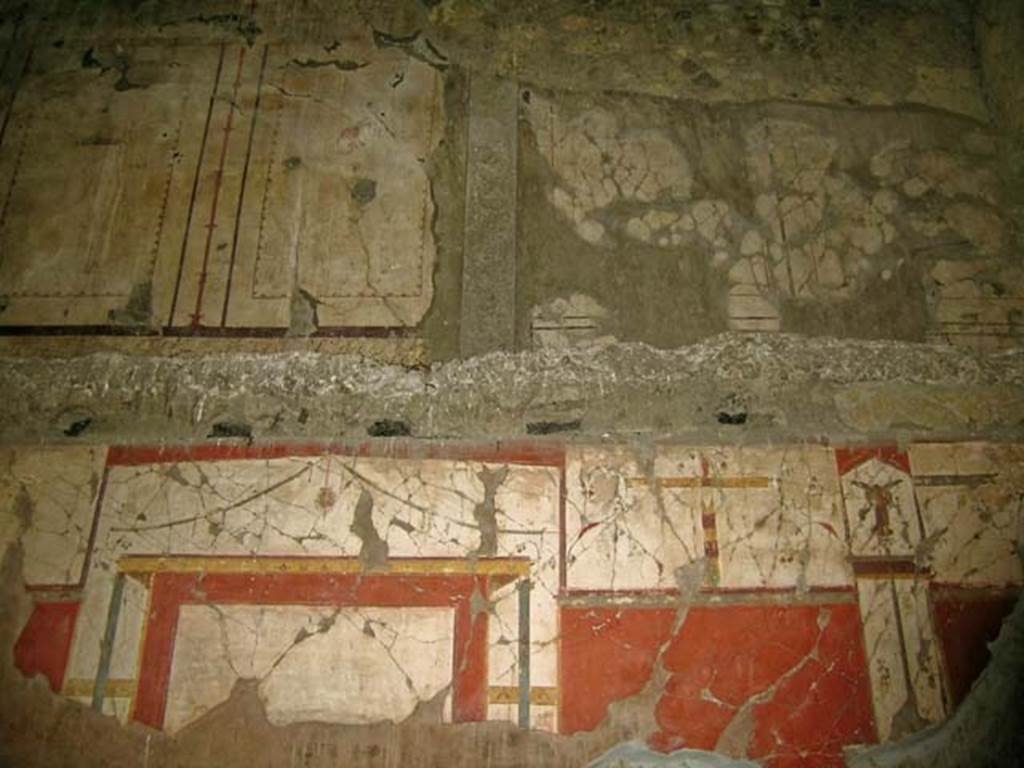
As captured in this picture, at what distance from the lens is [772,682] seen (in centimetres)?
229

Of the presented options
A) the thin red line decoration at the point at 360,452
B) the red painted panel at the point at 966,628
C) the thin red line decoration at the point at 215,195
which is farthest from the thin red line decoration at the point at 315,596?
the red painted panel at the point at 966,628

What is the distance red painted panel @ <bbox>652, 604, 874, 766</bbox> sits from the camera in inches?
88.6

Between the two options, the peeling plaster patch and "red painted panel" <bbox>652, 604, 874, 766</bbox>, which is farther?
the peeling plaster patch

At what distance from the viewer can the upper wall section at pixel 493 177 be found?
9.07 feet

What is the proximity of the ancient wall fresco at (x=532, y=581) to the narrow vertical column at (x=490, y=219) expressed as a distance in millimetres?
369

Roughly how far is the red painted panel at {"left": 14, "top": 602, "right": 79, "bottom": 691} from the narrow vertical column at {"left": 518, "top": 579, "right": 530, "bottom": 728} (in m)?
1.08

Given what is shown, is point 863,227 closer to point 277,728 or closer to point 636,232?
point 636,232

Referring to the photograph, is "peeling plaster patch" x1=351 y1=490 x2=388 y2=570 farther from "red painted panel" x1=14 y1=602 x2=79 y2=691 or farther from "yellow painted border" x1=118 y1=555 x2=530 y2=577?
"red painted panel" x1=14 y1=602 x2=79 y2=691

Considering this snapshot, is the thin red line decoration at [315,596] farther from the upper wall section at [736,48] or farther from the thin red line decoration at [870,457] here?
the upper wall section at [736,48]

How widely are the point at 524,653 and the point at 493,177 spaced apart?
55.3 inches

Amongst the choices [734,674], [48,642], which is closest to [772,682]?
[734,674]

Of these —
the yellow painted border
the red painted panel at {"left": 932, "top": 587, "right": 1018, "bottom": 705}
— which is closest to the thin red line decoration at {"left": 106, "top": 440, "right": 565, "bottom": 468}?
the yellow painted border

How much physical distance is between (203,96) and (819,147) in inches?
76.2

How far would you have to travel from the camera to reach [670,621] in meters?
2.35
